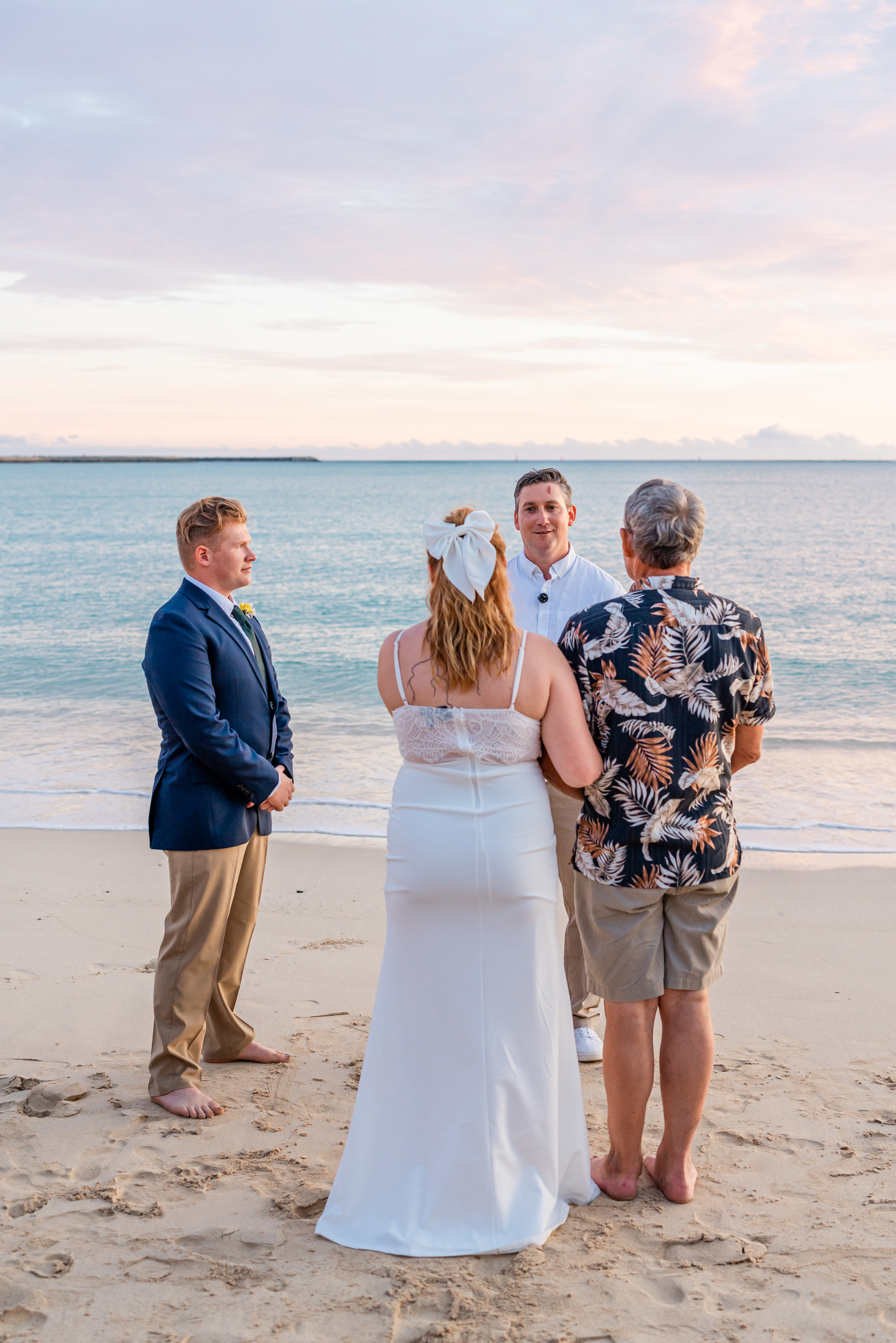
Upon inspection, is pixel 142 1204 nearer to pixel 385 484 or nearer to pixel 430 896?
pixel 430 896

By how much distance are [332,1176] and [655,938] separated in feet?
4.31

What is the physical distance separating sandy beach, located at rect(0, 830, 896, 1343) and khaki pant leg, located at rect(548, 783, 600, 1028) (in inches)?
12.0

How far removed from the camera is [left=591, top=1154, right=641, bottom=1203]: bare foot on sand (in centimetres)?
290

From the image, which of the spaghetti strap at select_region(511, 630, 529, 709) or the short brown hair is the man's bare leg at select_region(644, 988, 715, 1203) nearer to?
the spaghetti strap at select_region(511, 630, 529, 709)

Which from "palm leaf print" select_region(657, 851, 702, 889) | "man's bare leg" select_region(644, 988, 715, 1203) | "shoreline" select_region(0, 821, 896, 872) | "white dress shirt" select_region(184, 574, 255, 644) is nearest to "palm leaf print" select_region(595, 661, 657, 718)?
"palm leaf print" select_region(657, 851, 702, 889)

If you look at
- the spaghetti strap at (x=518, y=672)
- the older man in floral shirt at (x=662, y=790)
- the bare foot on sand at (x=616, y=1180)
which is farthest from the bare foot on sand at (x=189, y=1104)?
the spaghetti strap at (x=518, y=672)

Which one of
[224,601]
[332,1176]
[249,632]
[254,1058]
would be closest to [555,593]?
[249,632]

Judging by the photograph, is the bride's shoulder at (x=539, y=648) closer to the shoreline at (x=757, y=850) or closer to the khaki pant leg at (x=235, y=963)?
the khaki pant leg at (x=235, y=963)

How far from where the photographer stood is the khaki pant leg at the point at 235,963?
3691 millimetres

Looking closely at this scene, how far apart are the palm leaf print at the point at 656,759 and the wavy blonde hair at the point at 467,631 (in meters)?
0.46

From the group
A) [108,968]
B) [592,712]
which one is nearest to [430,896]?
[592,712]

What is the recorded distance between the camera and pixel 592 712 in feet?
9.03

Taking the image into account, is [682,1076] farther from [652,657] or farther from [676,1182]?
[652,657]

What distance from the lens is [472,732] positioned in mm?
2602
